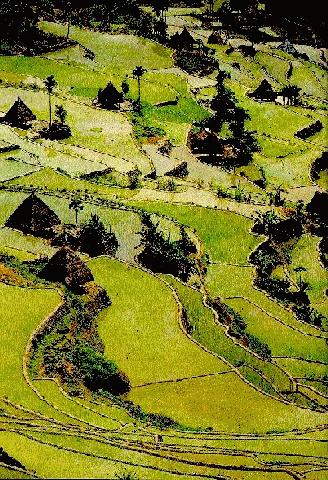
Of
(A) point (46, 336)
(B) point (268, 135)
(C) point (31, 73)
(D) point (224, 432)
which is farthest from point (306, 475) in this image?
(C) point (31, 73)

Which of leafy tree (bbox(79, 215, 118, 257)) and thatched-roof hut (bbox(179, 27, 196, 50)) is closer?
leafy tree (bbox(79, 215, 118, 257))

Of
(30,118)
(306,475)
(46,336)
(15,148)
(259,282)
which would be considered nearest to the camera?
(306,475)

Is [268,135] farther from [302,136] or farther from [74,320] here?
[74,320]

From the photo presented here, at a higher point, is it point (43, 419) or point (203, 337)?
point (43, 419)

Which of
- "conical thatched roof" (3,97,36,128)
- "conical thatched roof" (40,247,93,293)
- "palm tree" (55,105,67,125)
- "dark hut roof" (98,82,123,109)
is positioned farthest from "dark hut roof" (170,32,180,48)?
"conical thatched roof" (40,247,93,293)

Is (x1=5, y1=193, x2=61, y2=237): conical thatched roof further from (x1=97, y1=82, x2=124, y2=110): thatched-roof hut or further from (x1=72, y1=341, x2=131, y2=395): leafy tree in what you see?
(x1=97, y1=82, x2=124, y2=110): thatched-roof hut

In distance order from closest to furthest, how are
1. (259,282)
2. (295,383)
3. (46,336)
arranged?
1. (46,336)
2. (295,383)
3. (259,282)
